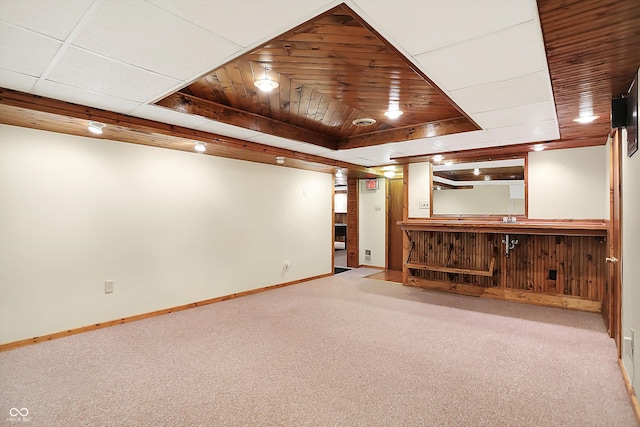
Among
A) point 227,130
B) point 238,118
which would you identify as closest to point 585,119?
point 238,118

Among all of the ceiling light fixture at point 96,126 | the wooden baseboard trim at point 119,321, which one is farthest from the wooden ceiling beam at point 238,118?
A: the wooden baseboard trim at point 119,321

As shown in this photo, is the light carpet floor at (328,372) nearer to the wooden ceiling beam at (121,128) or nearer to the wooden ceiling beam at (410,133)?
the wooden ceiling beam at (121,128)

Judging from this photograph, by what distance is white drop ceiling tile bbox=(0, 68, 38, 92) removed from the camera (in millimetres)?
2215

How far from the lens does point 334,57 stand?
2309mm

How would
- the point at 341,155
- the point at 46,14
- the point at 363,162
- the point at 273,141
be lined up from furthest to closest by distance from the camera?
the point at 363,162
the point at 341,155
the point at 273,141
the point at 46,14

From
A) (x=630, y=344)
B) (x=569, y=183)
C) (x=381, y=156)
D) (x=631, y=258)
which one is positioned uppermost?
(x=381, y=156)

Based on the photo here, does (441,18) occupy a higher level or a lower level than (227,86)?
lower

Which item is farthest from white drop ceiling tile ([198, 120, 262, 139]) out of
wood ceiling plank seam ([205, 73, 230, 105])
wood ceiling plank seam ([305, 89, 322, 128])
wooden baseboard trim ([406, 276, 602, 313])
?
wooden baseboard trim ([406, 276, 602, 313])

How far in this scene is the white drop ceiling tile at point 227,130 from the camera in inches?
137

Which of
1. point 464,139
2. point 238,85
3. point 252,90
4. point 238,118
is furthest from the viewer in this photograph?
point 464,139

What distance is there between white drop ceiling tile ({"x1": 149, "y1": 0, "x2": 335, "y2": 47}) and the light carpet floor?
2.22m

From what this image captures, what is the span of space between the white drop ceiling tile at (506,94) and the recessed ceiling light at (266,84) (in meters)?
1.42

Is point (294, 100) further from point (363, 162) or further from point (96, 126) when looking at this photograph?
point (363, 162)

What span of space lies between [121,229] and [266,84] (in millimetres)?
2471
